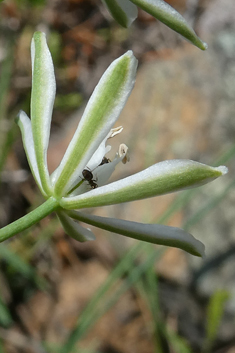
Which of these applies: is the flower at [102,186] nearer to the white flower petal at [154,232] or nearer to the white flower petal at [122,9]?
the white flower petal at [154,232]

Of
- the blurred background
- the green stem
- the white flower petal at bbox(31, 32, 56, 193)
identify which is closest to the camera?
the green stem

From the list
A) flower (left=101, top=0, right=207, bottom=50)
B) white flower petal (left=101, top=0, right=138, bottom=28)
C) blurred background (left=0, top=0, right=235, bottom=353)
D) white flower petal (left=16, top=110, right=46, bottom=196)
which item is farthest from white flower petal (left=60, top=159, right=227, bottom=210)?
blurred background (left=0, top=0, right=235, bottom=353)

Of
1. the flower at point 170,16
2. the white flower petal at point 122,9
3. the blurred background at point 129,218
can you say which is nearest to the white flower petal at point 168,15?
the flower at point 170,16

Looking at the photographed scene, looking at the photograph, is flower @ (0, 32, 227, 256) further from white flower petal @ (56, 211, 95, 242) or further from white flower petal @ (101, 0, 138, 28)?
white flower petal @ (101, 0, 138, 28)

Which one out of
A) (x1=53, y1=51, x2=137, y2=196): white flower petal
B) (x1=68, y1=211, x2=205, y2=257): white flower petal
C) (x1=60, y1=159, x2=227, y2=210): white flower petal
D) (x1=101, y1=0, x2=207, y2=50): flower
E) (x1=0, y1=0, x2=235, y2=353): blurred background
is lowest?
(x1=0, y1=0, x2=235, y2=353): blurred background

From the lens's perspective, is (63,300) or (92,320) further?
(63,300)

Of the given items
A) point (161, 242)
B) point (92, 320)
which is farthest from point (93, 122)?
point (92, 320)

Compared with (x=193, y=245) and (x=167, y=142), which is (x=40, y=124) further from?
(x=167, y=142)
